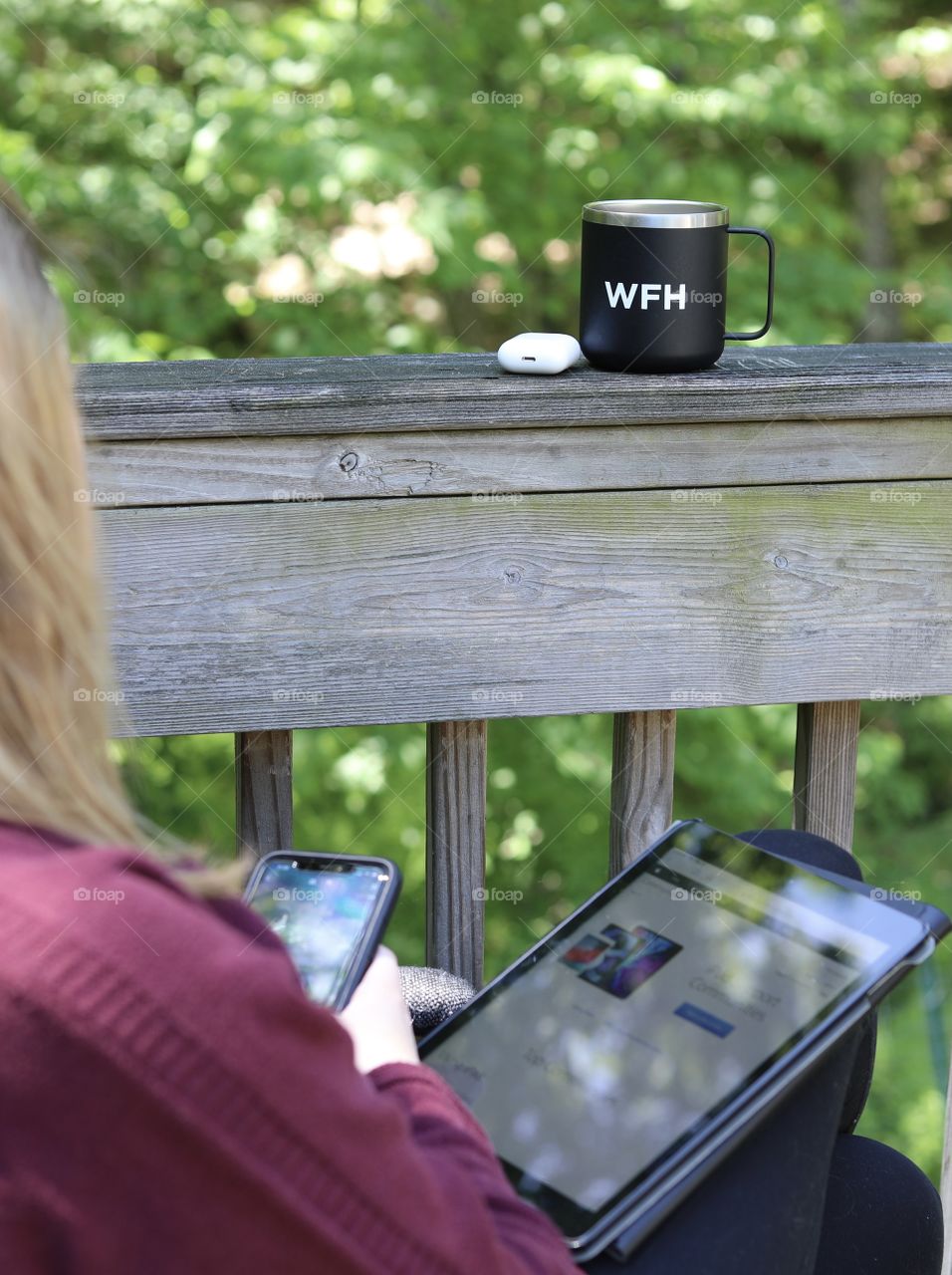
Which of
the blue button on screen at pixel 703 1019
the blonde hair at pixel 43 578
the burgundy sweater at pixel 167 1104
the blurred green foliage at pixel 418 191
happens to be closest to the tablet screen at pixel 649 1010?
the blue button on screen at pixel 703 1019

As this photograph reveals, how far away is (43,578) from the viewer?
82 centimetres

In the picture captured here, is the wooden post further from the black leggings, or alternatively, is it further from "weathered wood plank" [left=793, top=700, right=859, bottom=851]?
the black leggings

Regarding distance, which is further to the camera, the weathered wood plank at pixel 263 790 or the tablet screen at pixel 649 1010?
the weathered wood plank at pixel 263 790

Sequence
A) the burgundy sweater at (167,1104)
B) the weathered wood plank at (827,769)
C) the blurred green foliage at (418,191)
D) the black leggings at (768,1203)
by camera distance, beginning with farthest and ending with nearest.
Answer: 1. the blurred green foliage at (418,191)
2. the weathered wood plank at (827,769)
3. the black leggings at (768,1203)
4. the burgundy sweater at (167,1104)

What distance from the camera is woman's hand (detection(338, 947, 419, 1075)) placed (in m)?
1.01

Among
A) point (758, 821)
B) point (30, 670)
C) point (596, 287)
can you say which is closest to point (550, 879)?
point (758, 821)

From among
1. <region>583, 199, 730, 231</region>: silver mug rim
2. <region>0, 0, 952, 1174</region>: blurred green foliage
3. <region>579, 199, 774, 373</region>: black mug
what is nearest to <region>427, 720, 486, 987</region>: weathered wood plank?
<region>579, 199, 774, 373</region>: black mug

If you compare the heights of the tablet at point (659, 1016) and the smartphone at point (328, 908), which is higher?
the smartphone at point (328, 908)

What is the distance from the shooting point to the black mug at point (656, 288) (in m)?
1.31

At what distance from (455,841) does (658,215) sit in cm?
65

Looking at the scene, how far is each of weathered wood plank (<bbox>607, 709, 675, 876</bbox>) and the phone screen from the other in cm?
37

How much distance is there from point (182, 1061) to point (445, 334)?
4.22m

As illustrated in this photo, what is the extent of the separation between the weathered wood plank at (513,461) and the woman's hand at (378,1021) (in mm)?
424

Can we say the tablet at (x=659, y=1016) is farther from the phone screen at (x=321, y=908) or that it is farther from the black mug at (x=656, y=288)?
the black mug at (x=656, y=288)
